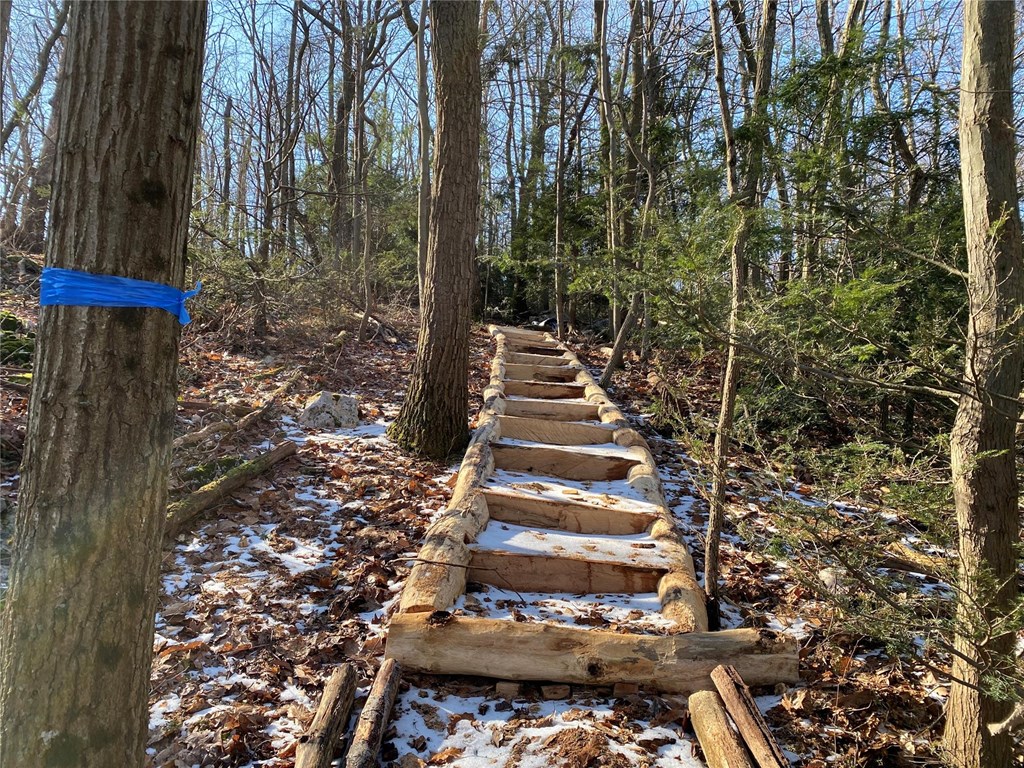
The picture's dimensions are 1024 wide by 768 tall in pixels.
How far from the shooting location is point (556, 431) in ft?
19.9

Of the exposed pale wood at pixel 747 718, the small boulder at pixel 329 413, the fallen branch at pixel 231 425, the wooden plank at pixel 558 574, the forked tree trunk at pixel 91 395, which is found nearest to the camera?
the forked tree trunk at pixel 91 395

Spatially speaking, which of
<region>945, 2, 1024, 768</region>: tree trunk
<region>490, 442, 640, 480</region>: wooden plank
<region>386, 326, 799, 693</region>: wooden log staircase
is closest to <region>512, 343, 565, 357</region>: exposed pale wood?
<region>386, 326, 799, 693</region>: wooden log staircase

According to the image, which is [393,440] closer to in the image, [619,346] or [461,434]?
[461,434]

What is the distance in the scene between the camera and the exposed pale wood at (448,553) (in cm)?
319

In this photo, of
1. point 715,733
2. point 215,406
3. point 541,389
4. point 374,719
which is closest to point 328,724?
point 374,719

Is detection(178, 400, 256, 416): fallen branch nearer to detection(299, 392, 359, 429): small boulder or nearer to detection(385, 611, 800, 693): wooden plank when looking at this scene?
detection(299, 392, 359, 429): small boulder

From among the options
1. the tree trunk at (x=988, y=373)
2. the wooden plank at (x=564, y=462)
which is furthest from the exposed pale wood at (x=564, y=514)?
the tree trunk at (x=988, y=373)

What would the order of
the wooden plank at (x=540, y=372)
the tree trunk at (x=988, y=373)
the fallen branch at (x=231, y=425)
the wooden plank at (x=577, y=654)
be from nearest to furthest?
1. the tree trunk at (x=988, y=373)
2. the wooden plank at (x=577, y=654)
3. the fallen branch at (x=231, y=425)
4. the wooden plank at (x=540, y=372)

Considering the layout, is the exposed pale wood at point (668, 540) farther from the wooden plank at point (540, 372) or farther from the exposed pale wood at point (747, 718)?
the wooden plank at point (540, 372)

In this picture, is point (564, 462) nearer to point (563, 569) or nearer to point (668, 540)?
point (668, 540)

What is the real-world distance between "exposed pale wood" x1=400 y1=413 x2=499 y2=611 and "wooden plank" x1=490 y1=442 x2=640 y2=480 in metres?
0.68

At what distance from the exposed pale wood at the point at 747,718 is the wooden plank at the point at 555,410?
4.15 m

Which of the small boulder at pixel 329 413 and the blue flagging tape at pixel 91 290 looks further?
the small boulder at pixel 329 413

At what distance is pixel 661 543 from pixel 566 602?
0.81 metres
